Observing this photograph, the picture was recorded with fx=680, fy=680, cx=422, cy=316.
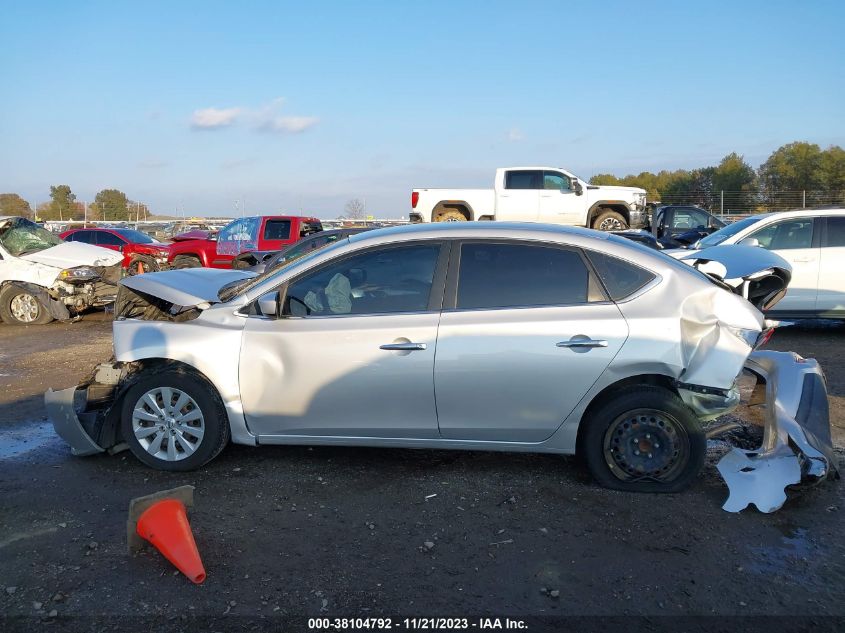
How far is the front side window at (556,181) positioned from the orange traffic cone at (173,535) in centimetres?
1585

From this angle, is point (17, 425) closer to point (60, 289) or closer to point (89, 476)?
point (89, 476)

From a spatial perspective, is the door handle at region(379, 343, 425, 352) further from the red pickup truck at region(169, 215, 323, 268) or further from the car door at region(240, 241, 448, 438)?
the red pickup truck at region(169, 215, 323, 268)

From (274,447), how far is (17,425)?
8.07 ft

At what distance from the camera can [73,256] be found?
12.4 m

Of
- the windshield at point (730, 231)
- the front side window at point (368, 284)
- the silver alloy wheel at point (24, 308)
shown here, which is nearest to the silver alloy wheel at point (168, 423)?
the front side window at point (368, 284)

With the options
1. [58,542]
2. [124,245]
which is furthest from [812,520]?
[124,245]

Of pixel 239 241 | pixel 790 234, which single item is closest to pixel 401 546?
pixel 790 234

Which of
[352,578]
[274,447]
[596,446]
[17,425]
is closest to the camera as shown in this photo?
[352,578]

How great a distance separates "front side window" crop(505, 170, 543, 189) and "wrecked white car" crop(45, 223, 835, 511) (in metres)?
14.0

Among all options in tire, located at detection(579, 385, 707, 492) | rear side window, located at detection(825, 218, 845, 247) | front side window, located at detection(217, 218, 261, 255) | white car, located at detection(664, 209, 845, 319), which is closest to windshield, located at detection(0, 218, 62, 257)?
front side window, located at detection(217, 218, 261, 255)

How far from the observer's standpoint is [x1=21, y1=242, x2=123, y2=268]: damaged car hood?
477 inches

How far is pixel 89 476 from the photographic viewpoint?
4.67 m

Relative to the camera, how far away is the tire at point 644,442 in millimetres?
4137

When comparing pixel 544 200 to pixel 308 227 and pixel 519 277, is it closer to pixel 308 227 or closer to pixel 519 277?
pixel 308 227
